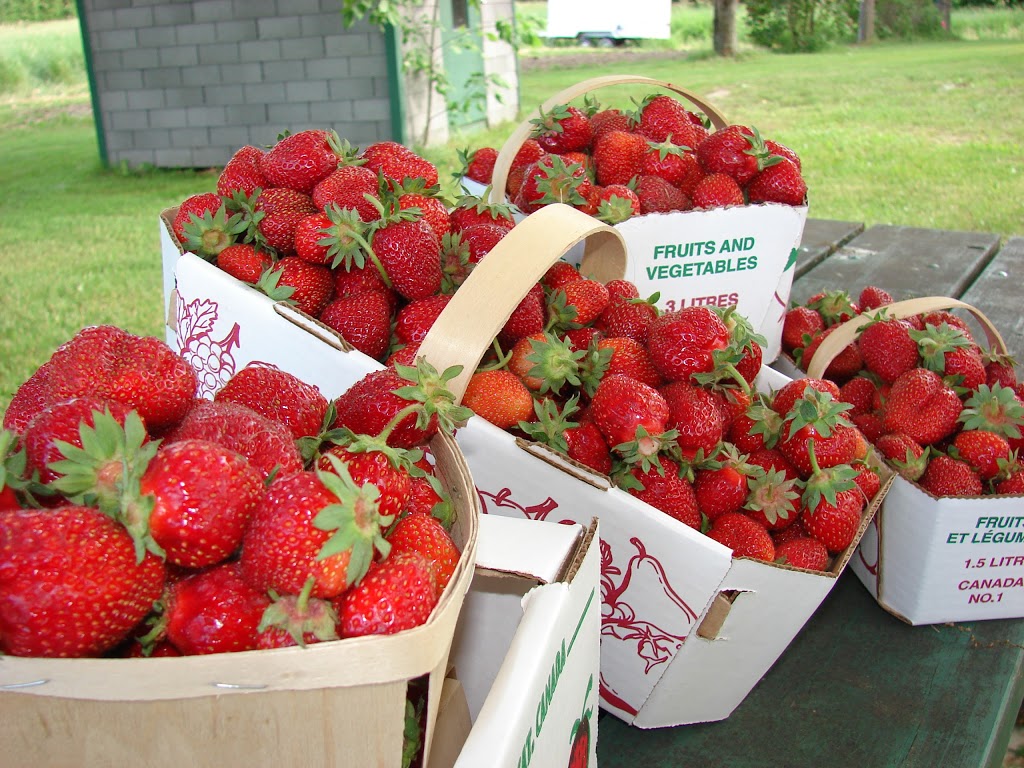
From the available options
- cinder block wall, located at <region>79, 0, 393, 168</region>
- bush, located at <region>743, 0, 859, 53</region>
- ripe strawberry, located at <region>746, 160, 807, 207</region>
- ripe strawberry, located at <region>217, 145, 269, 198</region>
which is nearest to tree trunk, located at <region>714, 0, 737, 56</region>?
bush, located at <region>743, 0, 859, 53</region>

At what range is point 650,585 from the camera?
1.00m

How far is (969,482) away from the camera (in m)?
1.22

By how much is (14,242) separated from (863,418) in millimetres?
4631

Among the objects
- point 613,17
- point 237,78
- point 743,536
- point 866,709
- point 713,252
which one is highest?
point 613,17

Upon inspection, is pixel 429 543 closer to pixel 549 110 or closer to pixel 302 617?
pixel 302 617

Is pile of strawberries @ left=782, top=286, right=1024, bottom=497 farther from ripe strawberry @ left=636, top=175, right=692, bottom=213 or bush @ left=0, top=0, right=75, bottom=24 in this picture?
bush @ left=0, top=0, right=75, bottom=24

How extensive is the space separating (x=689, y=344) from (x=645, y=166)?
0.67 metres

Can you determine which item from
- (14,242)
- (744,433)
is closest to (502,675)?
(744,433)

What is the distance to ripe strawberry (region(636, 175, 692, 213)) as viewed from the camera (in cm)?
162

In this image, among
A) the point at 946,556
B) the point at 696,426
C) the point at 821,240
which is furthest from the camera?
the point at 821,240

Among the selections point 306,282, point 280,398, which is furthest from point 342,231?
point 280,398

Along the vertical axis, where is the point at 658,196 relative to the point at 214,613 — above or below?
above

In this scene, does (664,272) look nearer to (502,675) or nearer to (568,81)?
(502,675)

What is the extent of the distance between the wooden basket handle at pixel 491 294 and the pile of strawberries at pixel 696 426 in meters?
0.14
